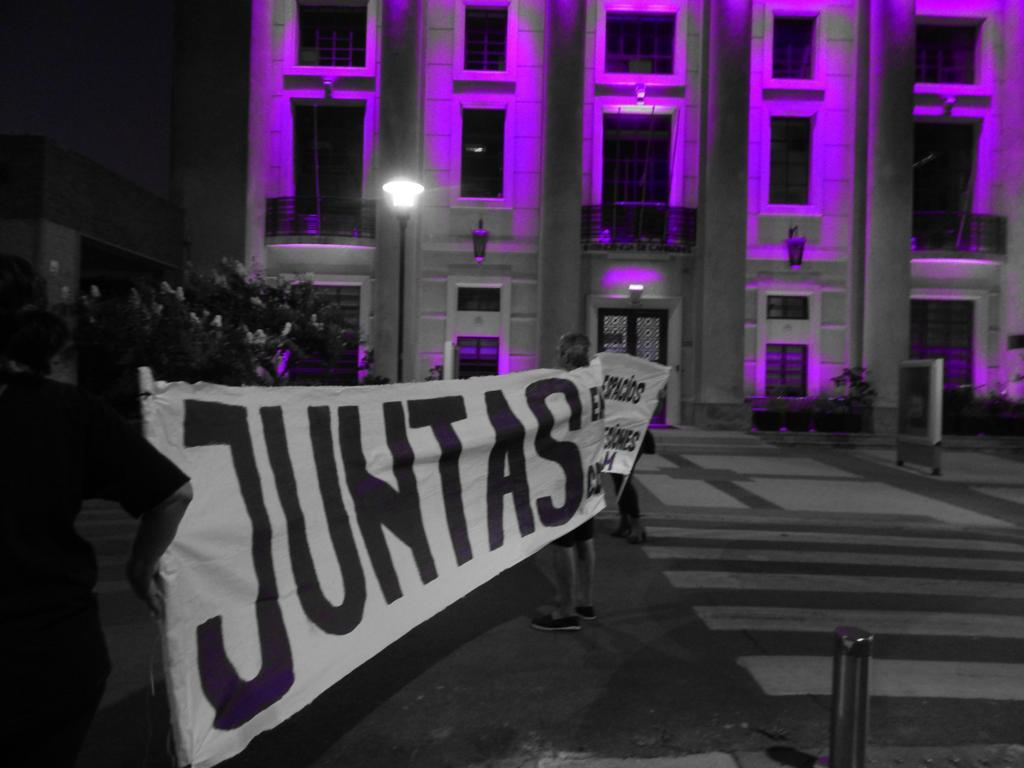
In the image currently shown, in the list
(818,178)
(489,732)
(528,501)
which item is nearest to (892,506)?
(528,501)

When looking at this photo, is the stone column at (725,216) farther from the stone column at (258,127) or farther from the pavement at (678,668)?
the stone column at (258,127)

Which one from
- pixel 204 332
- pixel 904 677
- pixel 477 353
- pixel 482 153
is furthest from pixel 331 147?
pixel 904 677

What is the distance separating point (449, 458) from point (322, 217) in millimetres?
19691

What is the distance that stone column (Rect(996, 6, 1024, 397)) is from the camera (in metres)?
22.9

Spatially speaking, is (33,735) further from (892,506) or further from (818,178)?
(818,178)

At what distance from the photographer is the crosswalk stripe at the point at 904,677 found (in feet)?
15.4

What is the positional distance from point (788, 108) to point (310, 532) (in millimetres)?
23235

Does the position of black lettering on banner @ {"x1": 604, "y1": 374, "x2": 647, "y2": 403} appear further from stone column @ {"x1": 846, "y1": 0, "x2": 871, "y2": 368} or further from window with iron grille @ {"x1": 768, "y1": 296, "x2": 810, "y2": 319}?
stone column @ {"x1": 846, "y1": 0, "x2": 871, "y2": 368}

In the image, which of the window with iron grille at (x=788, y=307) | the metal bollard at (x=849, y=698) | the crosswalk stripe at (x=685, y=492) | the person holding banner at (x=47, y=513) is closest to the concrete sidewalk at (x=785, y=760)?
the metal bollard at (x=849, y=698)

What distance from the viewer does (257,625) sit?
326 centimetres

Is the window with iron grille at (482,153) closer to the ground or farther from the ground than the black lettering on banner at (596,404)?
farther from the ground

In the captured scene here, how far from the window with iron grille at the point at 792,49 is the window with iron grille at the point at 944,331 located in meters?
7.95

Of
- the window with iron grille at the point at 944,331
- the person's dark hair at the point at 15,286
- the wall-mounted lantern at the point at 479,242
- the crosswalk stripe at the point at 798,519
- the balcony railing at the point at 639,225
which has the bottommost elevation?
the crosswalk stripe at the point at 798,519

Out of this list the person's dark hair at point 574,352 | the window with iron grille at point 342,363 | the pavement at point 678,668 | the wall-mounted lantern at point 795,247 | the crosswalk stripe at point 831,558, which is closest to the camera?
the pavement at point 678,668
